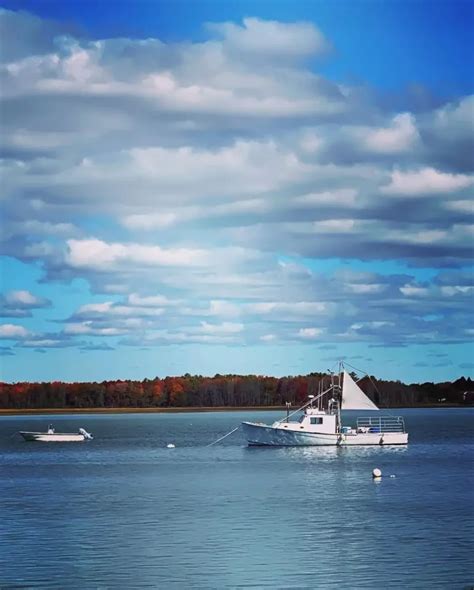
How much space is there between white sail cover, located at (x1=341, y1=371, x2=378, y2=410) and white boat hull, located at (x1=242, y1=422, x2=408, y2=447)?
150 inches

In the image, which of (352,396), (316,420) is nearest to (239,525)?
(316,420)

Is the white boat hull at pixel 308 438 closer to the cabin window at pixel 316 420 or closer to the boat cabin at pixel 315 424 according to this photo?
the boat cabin at pixel 315 424

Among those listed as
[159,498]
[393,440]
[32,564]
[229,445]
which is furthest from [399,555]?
[229,445]

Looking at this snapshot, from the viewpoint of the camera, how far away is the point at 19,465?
439 feet

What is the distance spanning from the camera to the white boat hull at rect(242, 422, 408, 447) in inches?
5723

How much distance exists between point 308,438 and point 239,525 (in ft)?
251

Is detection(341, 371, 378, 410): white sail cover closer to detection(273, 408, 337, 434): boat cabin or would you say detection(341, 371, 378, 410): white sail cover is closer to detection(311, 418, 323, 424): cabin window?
detection(273, 408, 337, 434): boat cabin

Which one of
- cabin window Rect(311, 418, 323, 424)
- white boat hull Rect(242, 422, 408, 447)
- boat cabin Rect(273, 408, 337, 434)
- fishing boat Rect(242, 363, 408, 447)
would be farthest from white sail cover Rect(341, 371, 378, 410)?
cabin window Rect(311, 418, 323, 424)

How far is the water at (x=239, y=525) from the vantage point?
52156 mm

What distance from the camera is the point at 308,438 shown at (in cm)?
14500

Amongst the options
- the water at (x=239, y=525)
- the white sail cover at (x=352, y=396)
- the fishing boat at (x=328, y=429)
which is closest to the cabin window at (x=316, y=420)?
the fishing boat at (x=328, y=429)

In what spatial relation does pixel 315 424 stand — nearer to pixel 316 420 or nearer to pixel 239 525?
pixel 316 420

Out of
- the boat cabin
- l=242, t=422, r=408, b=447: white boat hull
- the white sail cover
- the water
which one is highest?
the white sail cover

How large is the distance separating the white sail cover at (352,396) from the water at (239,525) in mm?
18967
